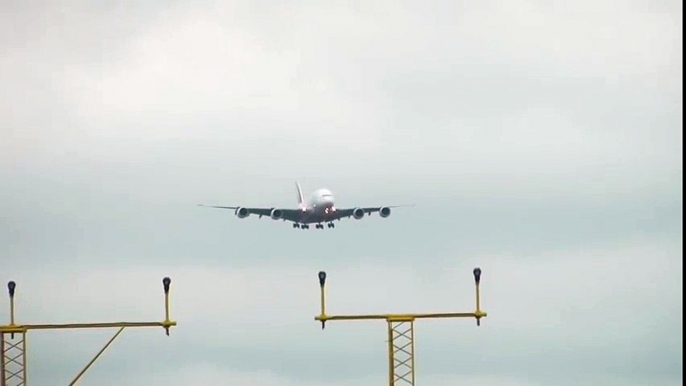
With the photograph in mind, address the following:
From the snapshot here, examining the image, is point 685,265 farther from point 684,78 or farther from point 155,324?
point 155,324

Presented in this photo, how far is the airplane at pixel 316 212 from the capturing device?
192 metres

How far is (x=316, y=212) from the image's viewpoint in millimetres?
192250

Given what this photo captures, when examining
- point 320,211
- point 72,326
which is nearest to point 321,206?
point 320,211

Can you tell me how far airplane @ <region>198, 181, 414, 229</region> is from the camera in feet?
631

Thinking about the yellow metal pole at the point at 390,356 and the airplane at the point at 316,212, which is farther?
the airplane at the point at 316,212

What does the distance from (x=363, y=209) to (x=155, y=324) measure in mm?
112610

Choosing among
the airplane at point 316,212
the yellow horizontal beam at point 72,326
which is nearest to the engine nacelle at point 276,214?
the airplane at point 316,212

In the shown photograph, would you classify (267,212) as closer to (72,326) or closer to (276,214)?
(276,214)

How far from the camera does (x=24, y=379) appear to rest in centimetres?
8319

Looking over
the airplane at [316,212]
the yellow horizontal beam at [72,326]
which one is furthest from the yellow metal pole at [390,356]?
the airplane at [316,212]

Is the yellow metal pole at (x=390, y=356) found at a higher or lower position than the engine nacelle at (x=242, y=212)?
lower

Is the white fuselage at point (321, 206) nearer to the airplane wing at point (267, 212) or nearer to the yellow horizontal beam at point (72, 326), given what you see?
the airplane wing at point (267, 212)

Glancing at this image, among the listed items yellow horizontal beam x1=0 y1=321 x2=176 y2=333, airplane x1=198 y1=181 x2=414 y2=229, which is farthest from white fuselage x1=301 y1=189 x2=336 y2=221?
yellow horizontal beam x1=0 y1=321 x2=176 y2=333

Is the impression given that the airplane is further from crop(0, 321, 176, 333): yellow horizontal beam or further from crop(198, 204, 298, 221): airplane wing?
crop(0, 321, 176, 333): yellow horizontal beam
